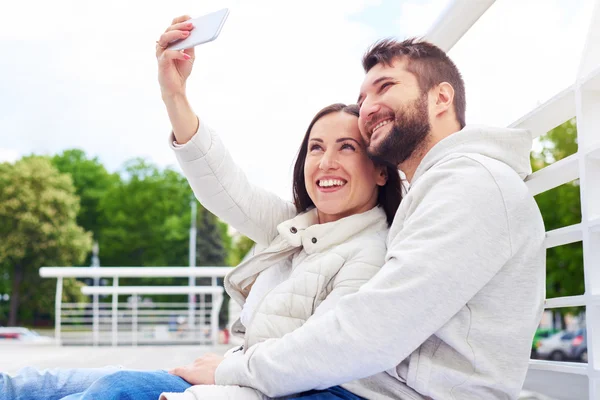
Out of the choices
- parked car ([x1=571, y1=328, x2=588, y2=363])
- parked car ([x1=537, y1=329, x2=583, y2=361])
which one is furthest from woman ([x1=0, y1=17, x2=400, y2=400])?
parked car ([x1=537, y1=329, x2=583, y2=361])

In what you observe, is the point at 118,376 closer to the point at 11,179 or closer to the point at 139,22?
the point at 11,179

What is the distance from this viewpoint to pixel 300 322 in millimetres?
1522

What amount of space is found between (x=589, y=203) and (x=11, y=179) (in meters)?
26.1

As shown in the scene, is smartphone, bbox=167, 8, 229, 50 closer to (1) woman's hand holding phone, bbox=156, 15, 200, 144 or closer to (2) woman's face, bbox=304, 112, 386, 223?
(1) woman's hand holding phone, bbox=156, 15, 200, 144

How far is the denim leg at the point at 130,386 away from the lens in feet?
4.27

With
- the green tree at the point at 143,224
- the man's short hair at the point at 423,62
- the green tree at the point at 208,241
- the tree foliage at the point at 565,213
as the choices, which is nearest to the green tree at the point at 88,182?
the green tree at the point at 143,224

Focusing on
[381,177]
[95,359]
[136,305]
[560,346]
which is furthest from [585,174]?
[560,346]

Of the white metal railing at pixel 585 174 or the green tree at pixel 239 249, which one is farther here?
the green tree at pixel 239 249

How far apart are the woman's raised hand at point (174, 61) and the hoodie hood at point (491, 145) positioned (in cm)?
74

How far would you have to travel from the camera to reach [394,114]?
163 cm

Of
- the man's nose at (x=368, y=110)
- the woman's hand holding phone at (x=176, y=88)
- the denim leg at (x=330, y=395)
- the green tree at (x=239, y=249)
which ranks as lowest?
the denim leg at (x=330, y=395)

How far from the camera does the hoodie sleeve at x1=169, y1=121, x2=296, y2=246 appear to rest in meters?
1.89

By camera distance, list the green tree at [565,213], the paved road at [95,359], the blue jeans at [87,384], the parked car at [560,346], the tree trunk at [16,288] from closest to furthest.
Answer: the blue jeans at [87,384], the paved road at [95,359], the green tree at [565,213], the parked car at [560,346], the tree trunk at [16,288]

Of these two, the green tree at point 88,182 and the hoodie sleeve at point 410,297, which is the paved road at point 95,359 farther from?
the green tree at point 88,182
